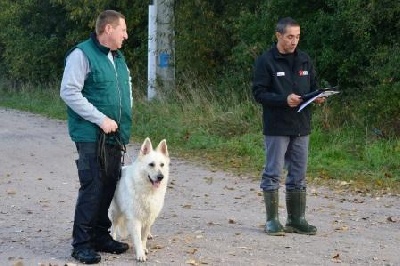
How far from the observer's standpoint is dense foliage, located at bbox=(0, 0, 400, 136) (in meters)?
14.1

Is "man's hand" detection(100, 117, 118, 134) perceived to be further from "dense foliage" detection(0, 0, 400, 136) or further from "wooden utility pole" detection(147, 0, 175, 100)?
"wooden utility pole" detection(147, 0, 175, 100)

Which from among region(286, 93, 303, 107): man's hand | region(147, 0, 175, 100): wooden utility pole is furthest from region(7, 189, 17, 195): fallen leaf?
region(147, 0, 175, 100): wooden utility pole

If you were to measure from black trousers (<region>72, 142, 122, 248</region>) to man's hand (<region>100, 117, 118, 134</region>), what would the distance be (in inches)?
8.5

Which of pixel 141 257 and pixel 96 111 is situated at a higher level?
pixel 96 111

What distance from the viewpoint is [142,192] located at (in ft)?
21.6

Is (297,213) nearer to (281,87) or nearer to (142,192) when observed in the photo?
(281,87)

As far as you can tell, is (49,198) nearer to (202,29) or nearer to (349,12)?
(349,12)

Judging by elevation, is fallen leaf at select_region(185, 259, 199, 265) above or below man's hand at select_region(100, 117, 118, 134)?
below

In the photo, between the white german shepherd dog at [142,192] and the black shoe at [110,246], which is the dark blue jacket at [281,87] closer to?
the white german shepherd dog at [142,192]

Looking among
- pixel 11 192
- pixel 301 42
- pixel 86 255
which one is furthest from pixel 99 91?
pixel 301 42

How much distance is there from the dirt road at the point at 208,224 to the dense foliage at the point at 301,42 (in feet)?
13.3

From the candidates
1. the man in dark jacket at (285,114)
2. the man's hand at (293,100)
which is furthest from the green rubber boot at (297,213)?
the man's hand at (293,100)

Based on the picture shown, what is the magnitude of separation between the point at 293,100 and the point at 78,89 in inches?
81.9

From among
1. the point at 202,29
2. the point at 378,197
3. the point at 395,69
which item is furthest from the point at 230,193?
the point at 202,29
